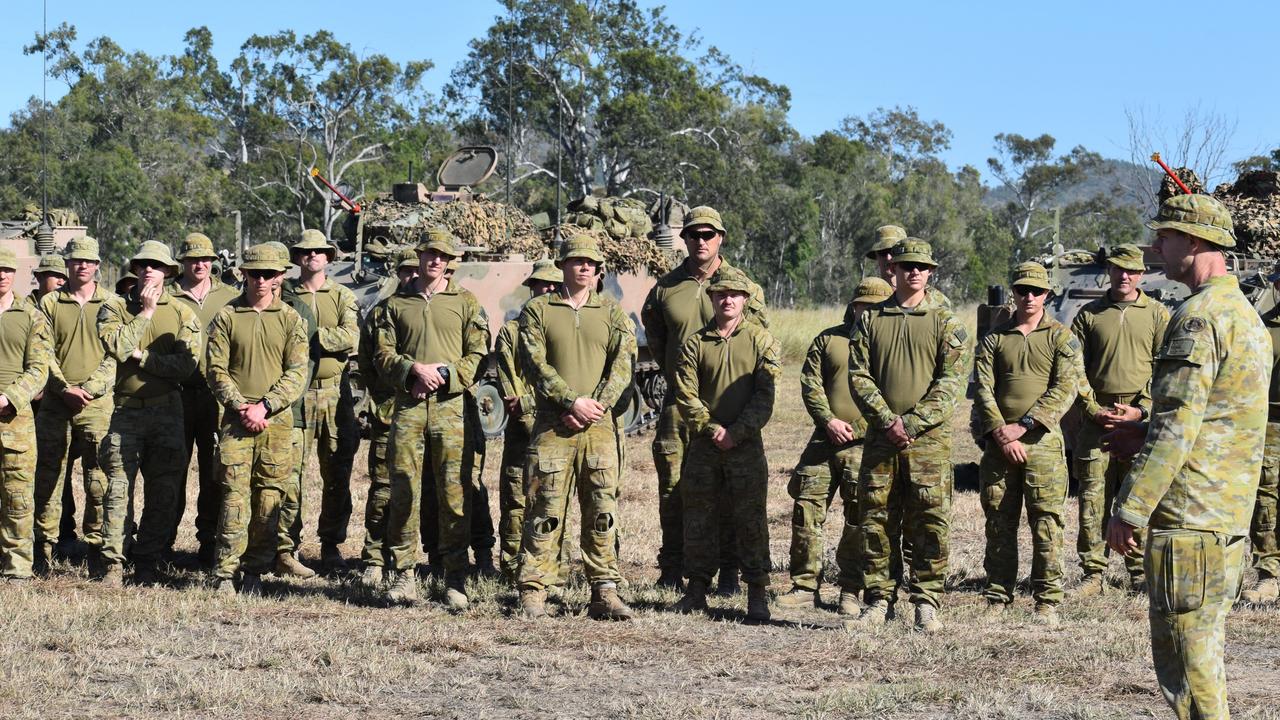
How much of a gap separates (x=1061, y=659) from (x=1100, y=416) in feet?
6.02

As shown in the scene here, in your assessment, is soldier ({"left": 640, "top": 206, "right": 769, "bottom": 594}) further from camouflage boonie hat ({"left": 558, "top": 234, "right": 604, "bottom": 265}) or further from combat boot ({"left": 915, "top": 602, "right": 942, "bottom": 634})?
combat boot ({"left": 915, "top": 602, "right": 942, "bottom": 634})

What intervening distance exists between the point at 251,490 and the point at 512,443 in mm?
1474

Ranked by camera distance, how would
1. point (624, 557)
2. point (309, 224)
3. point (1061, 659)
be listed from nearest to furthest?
1. point (1061, 659)
2. point (624, 557)
3. point (309, 224)

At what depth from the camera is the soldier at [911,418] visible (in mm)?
7680

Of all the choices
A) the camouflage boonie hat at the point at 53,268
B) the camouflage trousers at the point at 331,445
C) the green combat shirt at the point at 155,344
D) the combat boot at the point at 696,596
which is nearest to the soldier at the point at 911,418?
the combat boot at the point at 696,596

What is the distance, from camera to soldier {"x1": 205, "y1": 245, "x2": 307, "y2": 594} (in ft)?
27.5

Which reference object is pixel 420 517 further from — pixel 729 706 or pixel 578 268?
pixel 729 706

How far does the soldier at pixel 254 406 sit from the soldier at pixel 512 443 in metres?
1.12

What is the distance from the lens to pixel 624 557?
33.1ft

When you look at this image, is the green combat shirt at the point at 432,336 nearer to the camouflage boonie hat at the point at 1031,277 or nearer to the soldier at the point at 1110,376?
the camouflage boonie hat at the point at 1031,277

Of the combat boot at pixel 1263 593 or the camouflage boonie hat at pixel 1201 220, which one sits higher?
the camouflage boonie hat at pixel 1201 220

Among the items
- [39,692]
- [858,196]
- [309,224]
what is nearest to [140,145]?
[309,224]

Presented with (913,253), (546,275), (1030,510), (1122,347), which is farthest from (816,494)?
(546,275)

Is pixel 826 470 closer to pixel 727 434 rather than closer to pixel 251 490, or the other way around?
pixel 727 434
